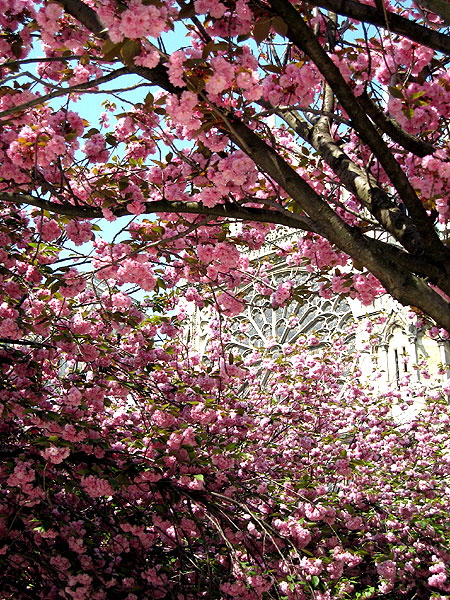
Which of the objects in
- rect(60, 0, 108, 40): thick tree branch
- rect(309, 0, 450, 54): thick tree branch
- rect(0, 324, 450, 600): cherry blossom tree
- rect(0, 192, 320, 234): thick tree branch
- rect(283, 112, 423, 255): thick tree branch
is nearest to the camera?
rect(309, 0, 450, 54): thick tree branch

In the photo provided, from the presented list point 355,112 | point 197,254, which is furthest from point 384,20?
point 197,254

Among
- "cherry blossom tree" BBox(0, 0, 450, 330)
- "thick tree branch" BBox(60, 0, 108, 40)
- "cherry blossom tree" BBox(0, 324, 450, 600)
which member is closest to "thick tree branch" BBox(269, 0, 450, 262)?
"cherry blossom tree" BBox(0, 0, 450, 330)

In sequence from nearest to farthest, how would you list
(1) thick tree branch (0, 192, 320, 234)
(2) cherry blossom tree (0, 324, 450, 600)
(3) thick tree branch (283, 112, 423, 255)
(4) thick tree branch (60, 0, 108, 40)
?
(4) thick tree branch (60, 0, 108, 40), (3) thick tree branch (283, 112, 423, 255), (1) thick tree branch (0, 192, 320, 234), (2) cherry blossom tree (0, 324, 450, 600)

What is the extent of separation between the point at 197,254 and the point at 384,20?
194cm

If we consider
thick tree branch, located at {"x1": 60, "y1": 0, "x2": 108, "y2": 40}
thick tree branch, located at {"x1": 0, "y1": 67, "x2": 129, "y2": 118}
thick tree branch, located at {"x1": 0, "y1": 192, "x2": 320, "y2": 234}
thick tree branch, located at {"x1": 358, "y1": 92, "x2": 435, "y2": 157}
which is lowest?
thick tree branch, located at {"x1": 0, "y1": 192, "x2": 320, "y2": 234}

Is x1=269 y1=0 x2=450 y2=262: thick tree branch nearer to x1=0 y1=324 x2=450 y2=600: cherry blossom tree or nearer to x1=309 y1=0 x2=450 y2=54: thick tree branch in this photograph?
x1=309 y1=0 x2=450 y2=54: thick tree branch

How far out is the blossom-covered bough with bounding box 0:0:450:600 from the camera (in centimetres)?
273

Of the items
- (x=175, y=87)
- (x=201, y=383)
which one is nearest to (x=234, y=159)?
(x=175, y=87)

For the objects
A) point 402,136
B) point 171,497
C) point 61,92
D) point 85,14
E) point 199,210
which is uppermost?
point 85,14

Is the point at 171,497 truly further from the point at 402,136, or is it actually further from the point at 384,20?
the point at 384,20

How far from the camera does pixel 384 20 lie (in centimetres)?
256

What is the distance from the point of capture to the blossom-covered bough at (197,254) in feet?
8.96

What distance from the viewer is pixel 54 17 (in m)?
2.84

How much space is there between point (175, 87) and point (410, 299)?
4.69ft
